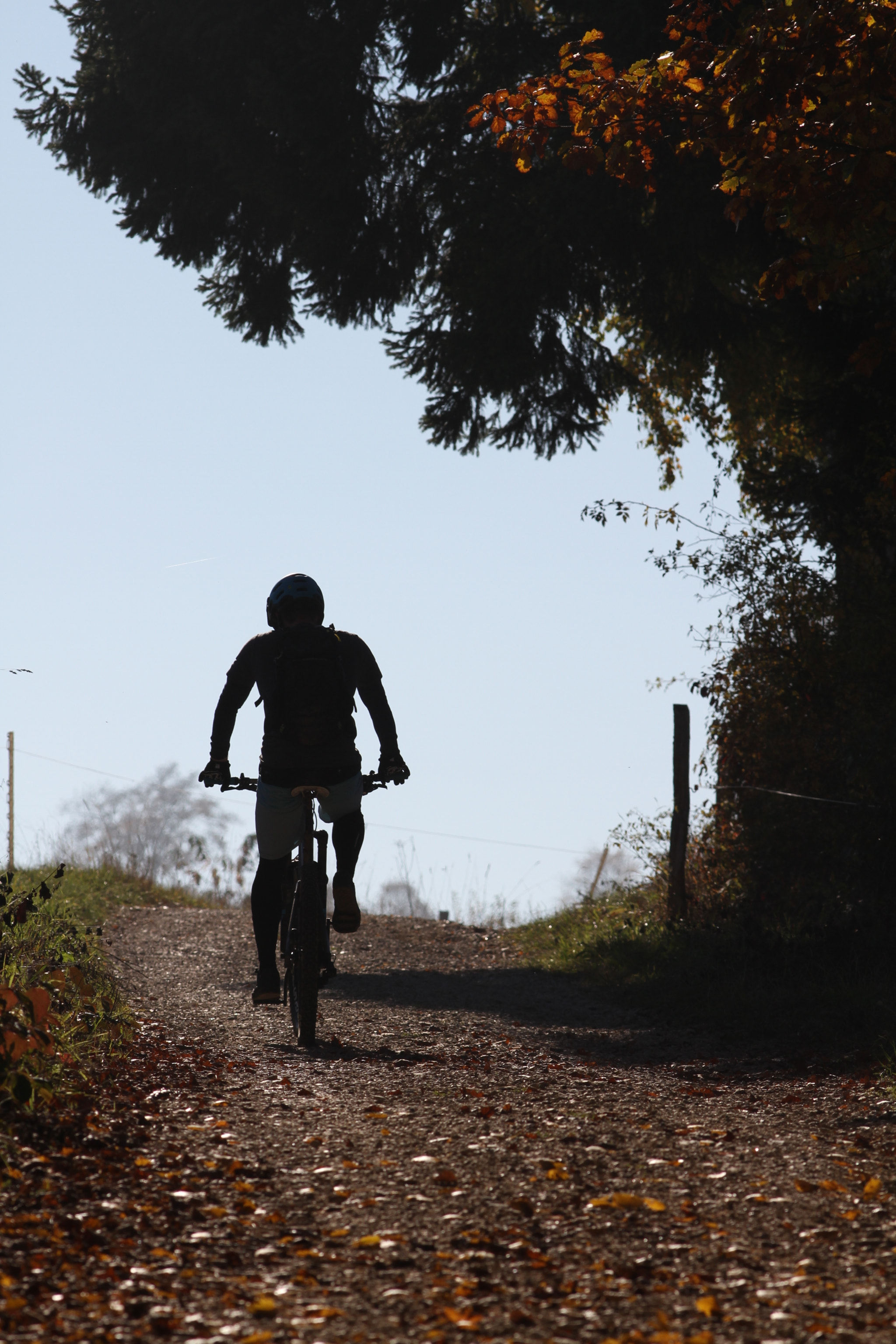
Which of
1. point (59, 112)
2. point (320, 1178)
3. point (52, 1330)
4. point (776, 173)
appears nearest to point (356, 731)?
point (320, 1178)

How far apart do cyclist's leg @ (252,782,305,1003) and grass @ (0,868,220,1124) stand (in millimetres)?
737

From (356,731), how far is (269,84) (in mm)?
9767

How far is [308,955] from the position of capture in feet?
20.5

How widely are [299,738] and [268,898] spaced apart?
1.00 metres

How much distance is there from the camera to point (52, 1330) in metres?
2.66

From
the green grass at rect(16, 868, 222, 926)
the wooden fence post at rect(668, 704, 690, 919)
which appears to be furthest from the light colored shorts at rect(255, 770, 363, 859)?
the wooden fence post at rect(668, 704, 690, 919)

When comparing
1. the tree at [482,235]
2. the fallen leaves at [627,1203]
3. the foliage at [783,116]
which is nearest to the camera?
the fallen leaves at [627,1203]

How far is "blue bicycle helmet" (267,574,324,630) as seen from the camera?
21.2ft

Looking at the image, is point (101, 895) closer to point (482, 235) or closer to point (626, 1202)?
point (482, 235)

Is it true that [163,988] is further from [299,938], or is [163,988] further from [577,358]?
[577,358]

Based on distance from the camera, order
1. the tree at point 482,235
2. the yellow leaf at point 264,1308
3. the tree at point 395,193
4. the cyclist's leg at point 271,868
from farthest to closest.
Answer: the tree at point 395,193 < the tree at point 482,235 < the cyclist's leg at point 271,868 < the yellow leaf at point 264,1308

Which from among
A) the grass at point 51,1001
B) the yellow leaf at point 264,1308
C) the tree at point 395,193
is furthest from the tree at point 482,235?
the yellow leaf at point 264,1308

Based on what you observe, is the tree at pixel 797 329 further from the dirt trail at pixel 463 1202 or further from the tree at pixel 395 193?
the dirt trail at pixel 463 1202

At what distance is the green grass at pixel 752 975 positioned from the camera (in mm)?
7426
